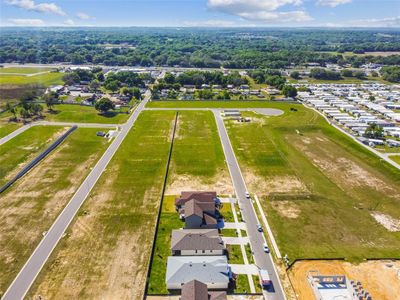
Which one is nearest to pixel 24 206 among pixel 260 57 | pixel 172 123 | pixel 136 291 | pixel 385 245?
pixel 136 291

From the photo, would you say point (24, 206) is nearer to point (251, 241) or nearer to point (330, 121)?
point (251, 241)

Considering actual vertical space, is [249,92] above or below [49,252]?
above

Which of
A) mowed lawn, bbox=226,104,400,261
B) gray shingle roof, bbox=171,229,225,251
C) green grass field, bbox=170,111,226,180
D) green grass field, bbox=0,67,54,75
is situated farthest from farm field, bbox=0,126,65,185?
green grass field, bbox=0,67,54,75

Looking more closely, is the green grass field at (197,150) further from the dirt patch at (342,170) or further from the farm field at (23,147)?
the farm field at (23,147)

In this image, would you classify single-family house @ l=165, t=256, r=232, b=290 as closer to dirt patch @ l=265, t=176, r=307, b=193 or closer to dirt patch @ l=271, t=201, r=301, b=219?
dirt patch @ l=271, t=201, r=301, b=219


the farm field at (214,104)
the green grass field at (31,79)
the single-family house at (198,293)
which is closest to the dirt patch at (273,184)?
the single-family house at (198,293)
